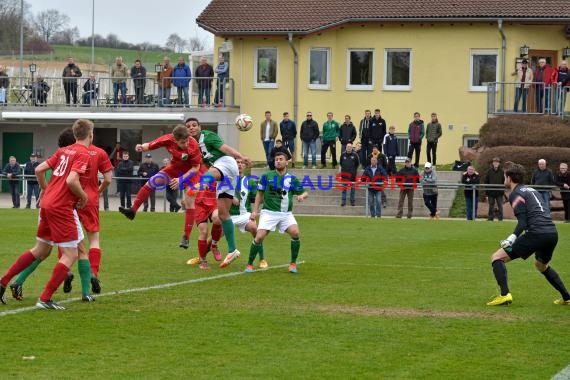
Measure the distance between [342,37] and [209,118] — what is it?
6115mm

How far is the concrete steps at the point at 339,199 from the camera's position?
3281 centimetres

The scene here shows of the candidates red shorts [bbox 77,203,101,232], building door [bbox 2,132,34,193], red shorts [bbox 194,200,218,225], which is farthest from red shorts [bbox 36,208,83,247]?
building door [bbox 2,132,34,193]

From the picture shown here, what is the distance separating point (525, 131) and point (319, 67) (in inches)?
414

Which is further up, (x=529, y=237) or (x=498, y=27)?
(x=498, y=27)

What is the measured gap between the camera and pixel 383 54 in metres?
42.5

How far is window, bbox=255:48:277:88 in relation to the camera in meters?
43.1

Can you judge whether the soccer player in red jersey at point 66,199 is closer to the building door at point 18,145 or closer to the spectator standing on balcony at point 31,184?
the spectator standing on balcony at point 31,184

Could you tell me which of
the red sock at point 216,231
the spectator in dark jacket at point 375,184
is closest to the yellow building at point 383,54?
the spectator in dark jacket at point 375,184

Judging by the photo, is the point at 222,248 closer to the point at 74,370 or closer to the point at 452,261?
the point at 452,261

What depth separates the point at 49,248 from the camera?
11.9 metres

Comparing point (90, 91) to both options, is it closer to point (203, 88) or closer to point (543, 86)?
point (203, 88)

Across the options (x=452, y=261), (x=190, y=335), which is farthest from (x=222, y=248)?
(x=190, y=335)

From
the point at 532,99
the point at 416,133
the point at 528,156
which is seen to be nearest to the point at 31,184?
the point at 416,133

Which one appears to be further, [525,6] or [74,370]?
[525,6]
